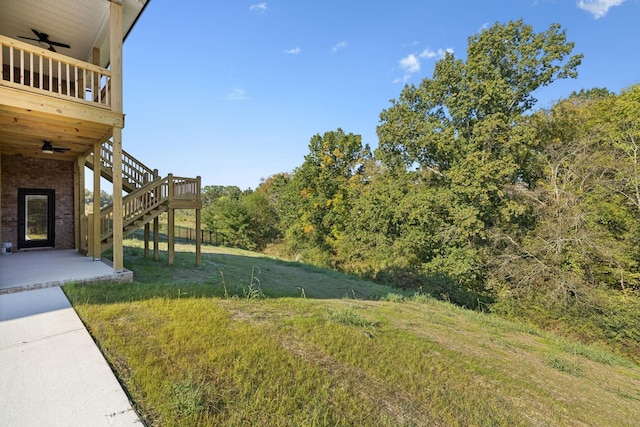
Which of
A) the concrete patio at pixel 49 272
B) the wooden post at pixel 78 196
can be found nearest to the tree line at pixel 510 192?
the concrete patio at pixel 49 272

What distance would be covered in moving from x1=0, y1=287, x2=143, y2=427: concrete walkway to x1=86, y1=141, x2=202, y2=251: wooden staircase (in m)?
4.29

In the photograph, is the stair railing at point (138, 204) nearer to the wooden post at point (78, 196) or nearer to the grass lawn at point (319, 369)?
the wooden post at point (78, 196)

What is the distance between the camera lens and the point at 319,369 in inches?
117

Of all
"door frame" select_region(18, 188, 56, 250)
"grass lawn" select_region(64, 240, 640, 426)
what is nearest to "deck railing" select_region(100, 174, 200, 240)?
"door frame" select_region(18, 188, 56, 250)

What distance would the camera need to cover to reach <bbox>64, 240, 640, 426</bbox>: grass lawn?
2.31m

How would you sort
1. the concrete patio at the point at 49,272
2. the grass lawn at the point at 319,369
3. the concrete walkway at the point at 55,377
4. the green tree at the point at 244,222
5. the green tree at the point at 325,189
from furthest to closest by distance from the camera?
the green tree at the point at 244,222, the green tree at the point at 325,189, the concrete patio at the point at 49,272, the grass lawn at the point at 319,369, the concrete walkway at the point at 55,377

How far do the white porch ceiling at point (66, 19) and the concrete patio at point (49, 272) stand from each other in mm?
5659

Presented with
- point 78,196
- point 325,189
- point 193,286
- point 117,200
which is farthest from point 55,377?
point 325,189

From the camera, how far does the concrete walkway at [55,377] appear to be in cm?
198

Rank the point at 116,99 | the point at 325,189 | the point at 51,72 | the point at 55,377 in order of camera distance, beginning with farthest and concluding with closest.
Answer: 1. the point at 325,189
2. the point at 116,99
3. the point at 51,72
4. the point at 55,377

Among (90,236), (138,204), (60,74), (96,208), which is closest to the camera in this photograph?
(60,74)

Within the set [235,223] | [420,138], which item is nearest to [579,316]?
[420,138]

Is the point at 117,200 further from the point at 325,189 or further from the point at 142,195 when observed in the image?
the point at 325,189

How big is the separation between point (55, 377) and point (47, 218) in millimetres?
9894
